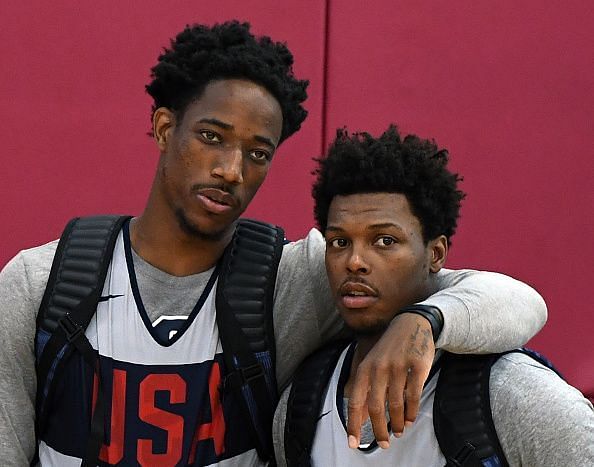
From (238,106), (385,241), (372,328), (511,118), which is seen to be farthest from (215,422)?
(511,118)

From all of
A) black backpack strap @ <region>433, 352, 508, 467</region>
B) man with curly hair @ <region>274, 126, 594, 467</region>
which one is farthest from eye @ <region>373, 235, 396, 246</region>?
black backpack strap @ <region>433, 352, 508, 467</region>

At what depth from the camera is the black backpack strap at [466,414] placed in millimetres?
1464

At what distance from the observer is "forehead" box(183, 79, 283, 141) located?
5.88 feet

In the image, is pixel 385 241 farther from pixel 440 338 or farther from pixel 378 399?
pixel 378 399

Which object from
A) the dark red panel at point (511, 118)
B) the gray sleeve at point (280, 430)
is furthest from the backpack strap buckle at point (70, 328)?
the dark red panel at point (511, 118)

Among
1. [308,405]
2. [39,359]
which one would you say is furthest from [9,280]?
[308,405]

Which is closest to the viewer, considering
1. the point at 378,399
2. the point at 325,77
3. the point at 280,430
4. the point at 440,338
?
the point at 378,399

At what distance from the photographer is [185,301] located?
180cm

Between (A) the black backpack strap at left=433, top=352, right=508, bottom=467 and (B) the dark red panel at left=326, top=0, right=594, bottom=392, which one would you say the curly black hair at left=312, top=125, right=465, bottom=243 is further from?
(B) the dark red panel at left=326, top=0, right=594, bottom=392

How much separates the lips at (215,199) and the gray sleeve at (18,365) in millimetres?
305

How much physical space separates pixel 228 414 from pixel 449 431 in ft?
1.39

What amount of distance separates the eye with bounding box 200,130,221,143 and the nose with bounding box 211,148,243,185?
0.10 ft

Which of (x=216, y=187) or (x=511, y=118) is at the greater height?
(x=511, y=118)

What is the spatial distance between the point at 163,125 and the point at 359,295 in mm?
509
